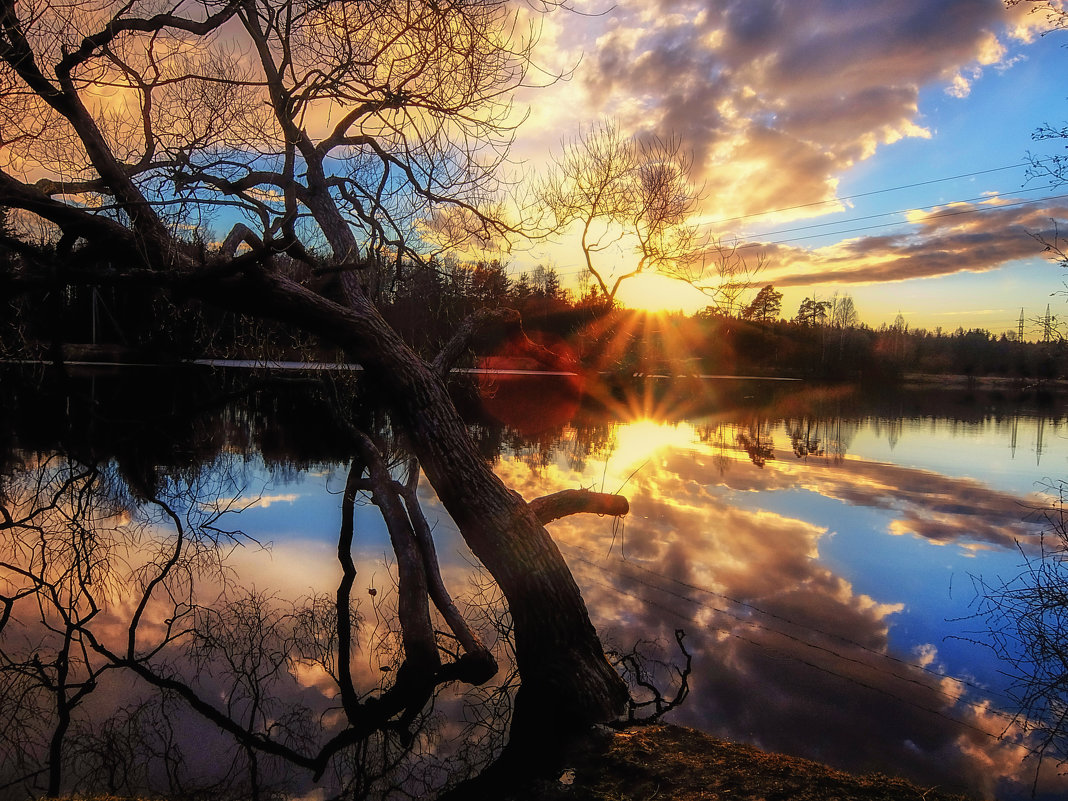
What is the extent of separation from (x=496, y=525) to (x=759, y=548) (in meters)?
4.89

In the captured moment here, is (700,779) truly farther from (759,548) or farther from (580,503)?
(759,548)

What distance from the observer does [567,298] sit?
50875mm

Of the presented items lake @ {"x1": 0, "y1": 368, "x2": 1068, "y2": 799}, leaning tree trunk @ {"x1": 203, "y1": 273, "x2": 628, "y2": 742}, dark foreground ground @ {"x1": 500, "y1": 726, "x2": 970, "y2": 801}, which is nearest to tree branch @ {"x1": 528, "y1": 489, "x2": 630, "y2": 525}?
leaning tree trunk @ {"x1": 203, "y1": 273, "x2": 628, "y2": 742}

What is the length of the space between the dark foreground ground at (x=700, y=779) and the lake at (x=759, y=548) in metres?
0.50

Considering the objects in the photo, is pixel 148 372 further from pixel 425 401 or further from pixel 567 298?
pixel 425 401

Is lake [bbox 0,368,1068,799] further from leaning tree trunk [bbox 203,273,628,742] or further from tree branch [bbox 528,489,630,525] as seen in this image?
tree branch [bbox 528,489,630,525]

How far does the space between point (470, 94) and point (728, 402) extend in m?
29.1

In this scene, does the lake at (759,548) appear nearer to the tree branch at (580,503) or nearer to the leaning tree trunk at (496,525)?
the leaning tree trunk at (496,525)

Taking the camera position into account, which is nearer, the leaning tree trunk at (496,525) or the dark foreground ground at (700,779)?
the dark foreground ground at (700,779)

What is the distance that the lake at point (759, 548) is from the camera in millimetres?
4066

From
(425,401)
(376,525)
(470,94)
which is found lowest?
(376,525)

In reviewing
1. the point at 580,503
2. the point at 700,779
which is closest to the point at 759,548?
the point at 580,503

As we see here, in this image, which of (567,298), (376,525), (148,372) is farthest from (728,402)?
(148,372)

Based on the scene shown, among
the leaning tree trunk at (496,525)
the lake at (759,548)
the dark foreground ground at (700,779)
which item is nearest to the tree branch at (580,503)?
the leaning tree trunk at (496,525)
